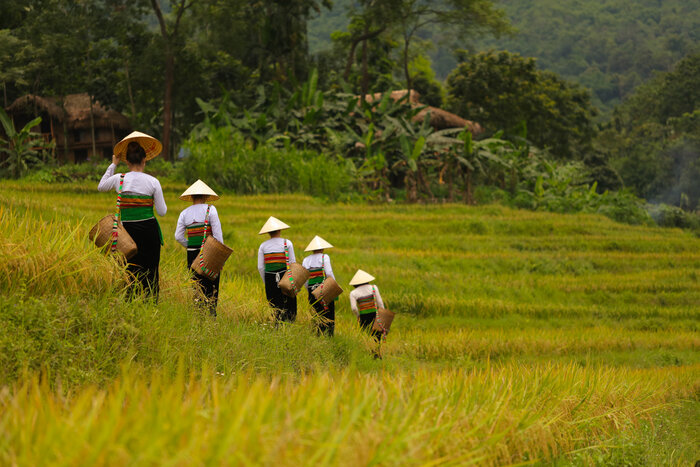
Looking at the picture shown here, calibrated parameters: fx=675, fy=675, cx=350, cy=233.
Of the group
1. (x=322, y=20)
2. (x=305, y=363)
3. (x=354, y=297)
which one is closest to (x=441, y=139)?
(x=354, y=297)

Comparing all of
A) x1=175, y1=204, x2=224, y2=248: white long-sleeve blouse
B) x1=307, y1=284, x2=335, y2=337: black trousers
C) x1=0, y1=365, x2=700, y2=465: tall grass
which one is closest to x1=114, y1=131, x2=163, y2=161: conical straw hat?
x1=175, y1=204, x2=224, y2=248: white long-sleeve blouse

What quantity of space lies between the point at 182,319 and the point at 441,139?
1789 centimetres

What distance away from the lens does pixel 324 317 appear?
8.20m

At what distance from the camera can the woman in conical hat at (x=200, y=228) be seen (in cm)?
678

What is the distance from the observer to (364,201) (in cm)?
2091

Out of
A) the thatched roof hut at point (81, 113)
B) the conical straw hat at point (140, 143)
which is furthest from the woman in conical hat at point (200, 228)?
the thatched roof hut at point (81, 113)

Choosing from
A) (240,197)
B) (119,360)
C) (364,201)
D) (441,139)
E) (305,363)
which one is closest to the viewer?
(119,360)

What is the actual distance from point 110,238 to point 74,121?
2867cm

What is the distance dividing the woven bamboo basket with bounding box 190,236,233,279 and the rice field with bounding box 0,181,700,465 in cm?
25

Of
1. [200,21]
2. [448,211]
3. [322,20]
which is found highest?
[322,20]

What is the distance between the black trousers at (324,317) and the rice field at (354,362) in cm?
23

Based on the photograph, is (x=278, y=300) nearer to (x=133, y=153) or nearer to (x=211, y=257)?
(x=211, y=257)

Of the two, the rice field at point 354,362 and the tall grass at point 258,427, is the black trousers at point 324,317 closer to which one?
the rice field at point 354,362

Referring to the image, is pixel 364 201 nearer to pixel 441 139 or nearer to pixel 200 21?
pixel 441 139
